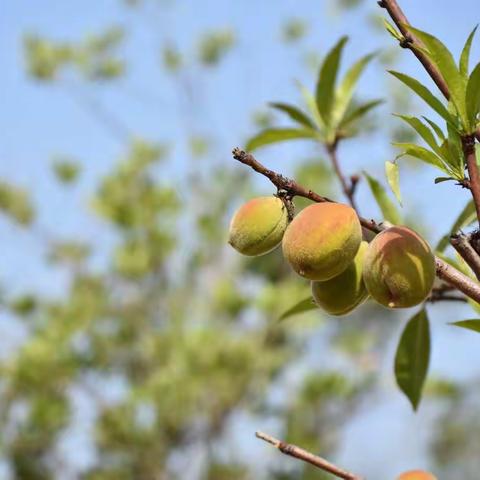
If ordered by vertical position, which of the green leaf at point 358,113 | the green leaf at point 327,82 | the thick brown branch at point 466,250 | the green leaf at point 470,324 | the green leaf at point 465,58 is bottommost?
the green leaf at point 470,324

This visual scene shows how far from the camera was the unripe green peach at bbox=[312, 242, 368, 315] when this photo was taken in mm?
484

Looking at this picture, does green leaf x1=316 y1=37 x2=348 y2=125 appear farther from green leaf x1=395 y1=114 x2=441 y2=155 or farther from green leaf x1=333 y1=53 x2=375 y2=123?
green leaf x1=395 y1=114 x2=441 y2=155

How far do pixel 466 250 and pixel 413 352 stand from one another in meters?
0.21

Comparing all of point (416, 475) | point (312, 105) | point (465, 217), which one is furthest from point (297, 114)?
point (416, 475)

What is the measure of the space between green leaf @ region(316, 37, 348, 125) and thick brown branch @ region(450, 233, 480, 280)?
438 mm

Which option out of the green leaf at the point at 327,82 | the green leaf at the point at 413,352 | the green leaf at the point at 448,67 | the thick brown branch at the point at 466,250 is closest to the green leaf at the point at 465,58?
the green leaf at the point at 448,67

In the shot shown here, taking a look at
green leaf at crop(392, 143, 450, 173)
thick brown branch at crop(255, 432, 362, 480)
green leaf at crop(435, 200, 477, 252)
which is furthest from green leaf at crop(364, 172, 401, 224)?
thick brown branch at crop(255, 432, 362, 480)

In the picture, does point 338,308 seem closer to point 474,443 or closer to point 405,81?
point 405,81

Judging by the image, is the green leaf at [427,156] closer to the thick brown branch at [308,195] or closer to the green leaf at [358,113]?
the thick brown branch at [308,195]

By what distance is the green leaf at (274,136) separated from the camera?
779 millimetres

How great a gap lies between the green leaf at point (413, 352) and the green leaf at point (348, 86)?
1.11ft

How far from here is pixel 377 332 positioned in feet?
22.2

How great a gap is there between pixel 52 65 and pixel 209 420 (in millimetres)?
2996

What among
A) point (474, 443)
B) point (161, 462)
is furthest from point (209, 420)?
point (474, 443)
